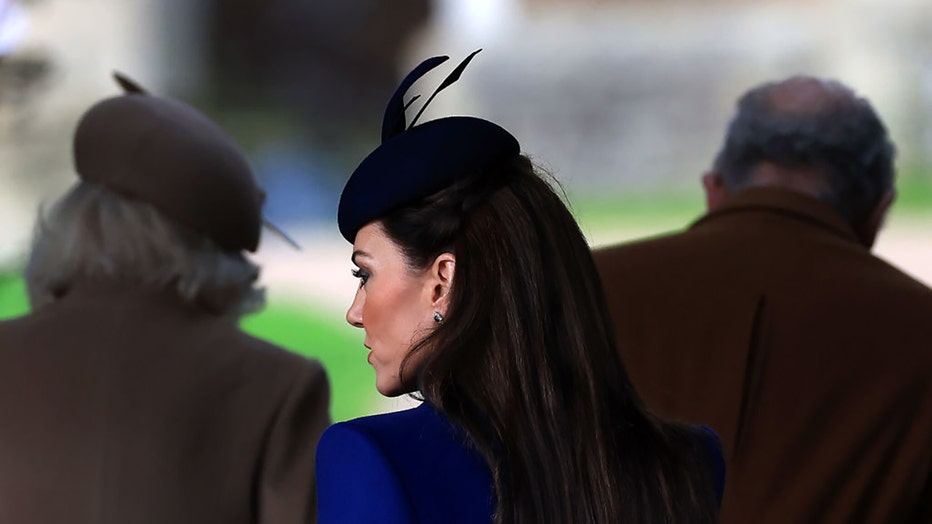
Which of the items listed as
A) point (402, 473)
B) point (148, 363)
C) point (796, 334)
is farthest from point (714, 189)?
point (402, 473)

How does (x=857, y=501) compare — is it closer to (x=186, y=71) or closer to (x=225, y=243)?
(x=225, y=243)

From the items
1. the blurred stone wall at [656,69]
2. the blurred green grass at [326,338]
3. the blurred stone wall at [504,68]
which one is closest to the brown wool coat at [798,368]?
the blurred green grass at [326,338]

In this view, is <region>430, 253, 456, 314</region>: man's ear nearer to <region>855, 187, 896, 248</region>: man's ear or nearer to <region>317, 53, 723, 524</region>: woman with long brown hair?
<region>317, 53, 723, 524</region>: woman with long brown hair

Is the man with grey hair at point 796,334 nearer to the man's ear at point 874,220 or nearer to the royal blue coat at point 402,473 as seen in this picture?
the man's ear at point 874,220

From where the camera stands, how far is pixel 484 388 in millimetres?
1200

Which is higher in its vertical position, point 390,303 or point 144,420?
point 390,303

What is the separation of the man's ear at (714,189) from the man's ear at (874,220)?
230 mm

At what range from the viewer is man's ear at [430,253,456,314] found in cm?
122

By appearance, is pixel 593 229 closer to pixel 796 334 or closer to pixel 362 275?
pixel 796 334

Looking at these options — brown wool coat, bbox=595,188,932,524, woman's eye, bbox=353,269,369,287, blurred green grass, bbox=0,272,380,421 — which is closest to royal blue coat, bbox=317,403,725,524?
woman's eye, bbox=353,269,369,287

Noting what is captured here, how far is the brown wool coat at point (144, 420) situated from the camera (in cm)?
201

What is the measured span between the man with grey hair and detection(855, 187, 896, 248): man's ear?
0.06 ft

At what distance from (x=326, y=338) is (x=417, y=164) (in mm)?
6148

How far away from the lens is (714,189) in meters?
2.44
